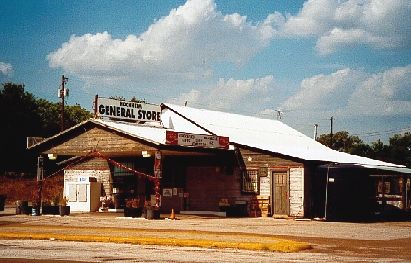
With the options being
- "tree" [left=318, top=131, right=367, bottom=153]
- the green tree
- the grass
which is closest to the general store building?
the grass

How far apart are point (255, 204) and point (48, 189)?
29.4 metres

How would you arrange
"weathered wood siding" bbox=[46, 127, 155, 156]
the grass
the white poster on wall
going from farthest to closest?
the white poster on wall, "weathered wood siding" bbox=[46, 127, 155, 156], the grass

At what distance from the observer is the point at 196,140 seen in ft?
107

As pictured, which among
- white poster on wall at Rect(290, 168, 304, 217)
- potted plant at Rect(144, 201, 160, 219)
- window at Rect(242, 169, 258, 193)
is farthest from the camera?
window at Rect(242, 169, 258, 193)

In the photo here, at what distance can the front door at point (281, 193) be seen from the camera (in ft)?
110

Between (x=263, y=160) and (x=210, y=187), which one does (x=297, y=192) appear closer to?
(x=263, y=160)

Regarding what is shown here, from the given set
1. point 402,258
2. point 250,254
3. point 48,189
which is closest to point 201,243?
point 250,254

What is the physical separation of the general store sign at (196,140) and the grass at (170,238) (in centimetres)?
773

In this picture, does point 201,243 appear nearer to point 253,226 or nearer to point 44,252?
point 44,252

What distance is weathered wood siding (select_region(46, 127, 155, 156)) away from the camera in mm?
31938

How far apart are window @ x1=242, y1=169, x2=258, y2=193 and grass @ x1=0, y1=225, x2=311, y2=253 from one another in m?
12.0

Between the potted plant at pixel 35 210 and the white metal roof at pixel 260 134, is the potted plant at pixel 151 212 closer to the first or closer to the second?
the potted plant at pixel 35 210

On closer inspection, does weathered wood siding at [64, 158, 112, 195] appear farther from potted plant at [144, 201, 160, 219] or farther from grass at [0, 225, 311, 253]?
grass at [0, 225, 311, 253]

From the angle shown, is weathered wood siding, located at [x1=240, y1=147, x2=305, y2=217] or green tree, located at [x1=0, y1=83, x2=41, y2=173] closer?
weathered wood siding, located at [x1=240, y1=147, x2=305, y2=217]
